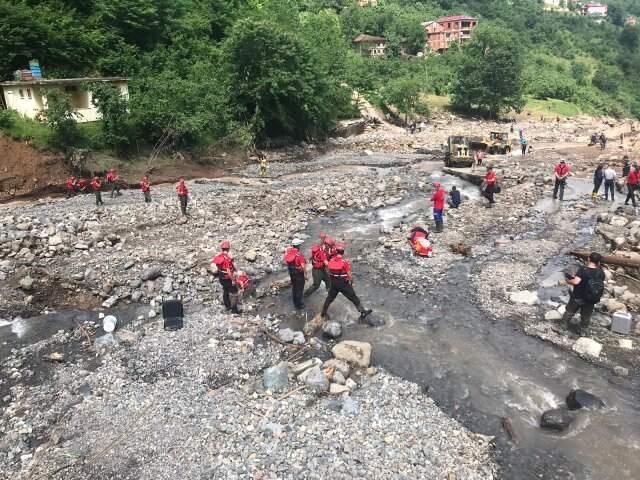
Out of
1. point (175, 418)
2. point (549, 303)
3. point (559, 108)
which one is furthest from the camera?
point (559, 108)

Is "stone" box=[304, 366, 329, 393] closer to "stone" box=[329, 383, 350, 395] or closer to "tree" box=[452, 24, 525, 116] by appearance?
"stone" box=[329, 383, 350, 395]

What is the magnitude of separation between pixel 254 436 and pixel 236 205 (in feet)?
46.0

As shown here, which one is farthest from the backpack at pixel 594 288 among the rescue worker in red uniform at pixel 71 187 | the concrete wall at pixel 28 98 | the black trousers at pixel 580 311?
the concrete wall at pixel 28 98

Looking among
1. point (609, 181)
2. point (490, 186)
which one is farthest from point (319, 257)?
point (609, 181)

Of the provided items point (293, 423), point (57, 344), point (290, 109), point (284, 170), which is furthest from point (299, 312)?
point (290, 109)

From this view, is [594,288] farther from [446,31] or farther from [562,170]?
[446,31]

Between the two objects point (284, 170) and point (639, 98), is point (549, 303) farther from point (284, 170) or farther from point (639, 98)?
point (639, 98)

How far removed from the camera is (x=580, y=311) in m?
10.0

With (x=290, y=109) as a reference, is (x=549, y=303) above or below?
below

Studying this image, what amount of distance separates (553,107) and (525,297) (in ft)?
223

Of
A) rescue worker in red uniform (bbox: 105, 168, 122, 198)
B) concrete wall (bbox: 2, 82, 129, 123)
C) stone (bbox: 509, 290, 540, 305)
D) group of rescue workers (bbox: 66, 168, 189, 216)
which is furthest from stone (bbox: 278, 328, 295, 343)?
concrete wall (bbox: 2, 82, 129, 123)

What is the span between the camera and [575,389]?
8273 mm

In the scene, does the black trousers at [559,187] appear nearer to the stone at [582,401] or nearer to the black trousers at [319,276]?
the black trousers at [319,276]

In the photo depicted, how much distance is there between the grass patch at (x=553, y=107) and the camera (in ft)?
221
